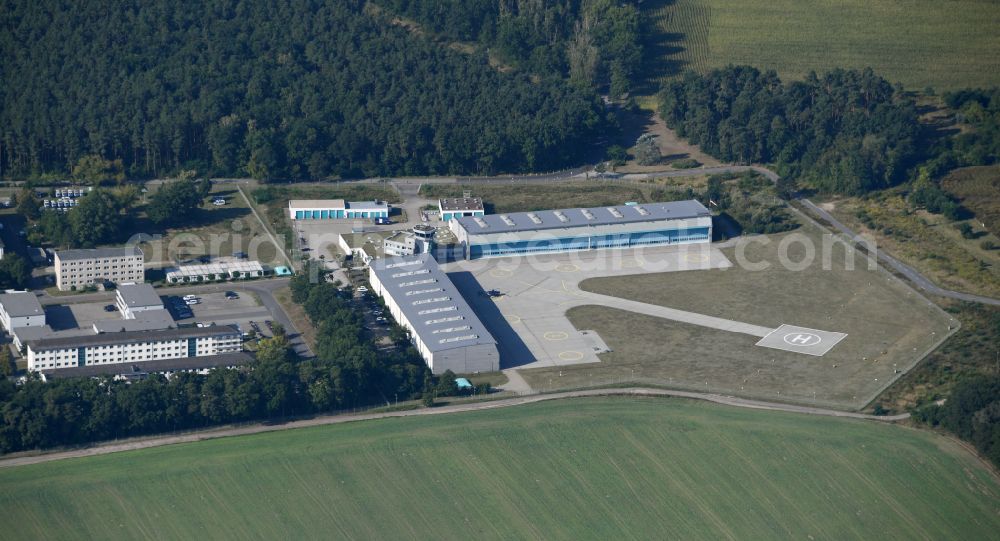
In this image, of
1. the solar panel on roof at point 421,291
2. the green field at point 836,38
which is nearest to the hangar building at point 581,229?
the solar panel on roof at point 421,291

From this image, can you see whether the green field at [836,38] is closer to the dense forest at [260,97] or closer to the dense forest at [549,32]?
the dense forest at [549,32]

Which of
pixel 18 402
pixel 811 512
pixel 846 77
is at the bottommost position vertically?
pixel 811 512

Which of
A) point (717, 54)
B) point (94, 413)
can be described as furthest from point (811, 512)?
point (717, 54)

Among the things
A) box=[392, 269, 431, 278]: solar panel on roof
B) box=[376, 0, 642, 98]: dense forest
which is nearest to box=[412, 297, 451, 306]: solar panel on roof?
box=[392, 269, 431, 278]: solar panel on roof

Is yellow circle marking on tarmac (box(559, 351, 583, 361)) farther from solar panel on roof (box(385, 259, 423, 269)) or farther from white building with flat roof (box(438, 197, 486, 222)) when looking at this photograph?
white building with flat roof (box(438, 197, 486, 222))

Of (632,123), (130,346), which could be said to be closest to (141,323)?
(130,346)

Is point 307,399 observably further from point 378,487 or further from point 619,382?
point 619,382
